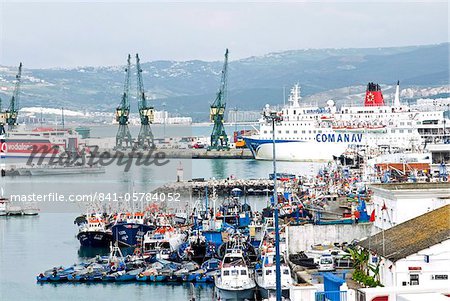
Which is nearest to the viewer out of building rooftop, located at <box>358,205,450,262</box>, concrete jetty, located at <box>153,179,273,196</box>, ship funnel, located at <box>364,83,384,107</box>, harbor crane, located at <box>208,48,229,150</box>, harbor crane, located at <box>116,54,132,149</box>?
building rooftop, located at <box>358,205,450,262</box>

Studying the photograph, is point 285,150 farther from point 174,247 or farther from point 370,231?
point 370,231

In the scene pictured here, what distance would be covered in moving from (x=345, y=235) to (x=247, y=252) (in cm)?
261

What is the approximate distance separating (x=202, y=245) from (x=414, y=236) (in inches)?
272

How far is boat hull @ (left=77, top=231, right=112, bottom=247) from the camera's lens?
18453 mm

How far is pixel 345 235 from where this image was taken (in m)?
12.2

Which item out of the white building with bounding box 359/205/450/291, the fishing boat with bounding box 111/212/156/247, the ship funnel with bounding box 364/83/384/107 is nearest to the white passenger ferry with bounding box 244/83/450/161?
the ship funnel with bounding box 364/83/384/107

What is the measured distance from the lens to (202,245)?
15516 millimetres

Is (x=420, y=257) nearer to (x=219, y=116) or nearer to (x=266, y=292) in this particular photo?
(x=266, y=292)

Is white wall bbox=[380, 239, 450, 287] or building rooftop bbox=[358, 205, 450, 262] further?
building rooftop bbox=[358, 205, 450, 262]

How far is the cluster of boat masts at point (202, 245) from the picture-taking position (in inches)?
492

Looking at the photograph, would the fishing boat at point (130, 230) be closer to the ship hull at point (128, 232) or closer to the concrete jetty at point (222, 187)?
the ship hull at point (128, 232)

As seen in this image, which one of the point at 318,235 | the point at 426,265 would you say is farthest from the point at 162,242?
the point at 426,265

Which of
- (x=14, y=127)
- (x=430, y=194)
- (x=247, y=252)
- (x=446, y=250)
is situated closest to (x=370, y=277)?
(x=446, y=250)

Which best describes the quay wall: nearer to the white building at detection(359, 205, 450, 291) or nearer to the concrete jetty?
the white building at detection(359, 205, 450, 291)
